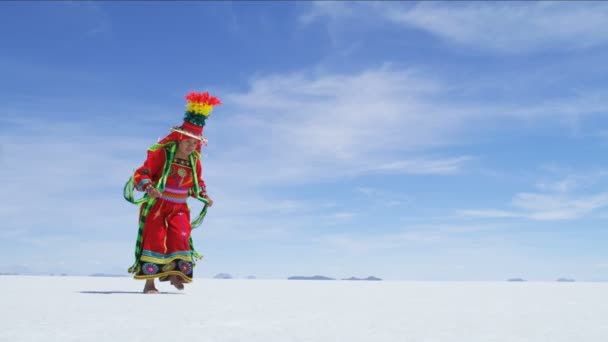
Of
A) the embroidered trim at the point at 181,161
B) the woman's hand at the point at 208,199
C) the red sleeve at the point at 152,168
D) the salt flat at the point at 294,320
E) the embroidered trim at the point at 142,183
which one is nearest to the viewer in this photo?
the salt flat at the point at 294,320

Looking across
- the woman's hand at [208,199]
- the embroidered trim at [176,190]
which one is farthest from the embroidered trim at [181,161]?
the woman's hand at [208,199]

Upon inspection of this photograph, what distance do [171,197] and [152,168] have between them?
0.48 m

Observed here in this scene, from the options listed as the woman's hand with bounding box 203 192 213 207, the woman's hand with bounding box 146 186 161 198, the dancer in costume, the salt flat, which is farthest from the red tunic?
the salt flat

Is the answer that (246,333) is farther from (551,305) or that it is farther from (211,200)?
(211,200)

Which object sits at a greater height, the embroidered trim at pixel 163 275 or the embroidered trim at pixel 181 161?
the embroidered trim at pixel 181 161

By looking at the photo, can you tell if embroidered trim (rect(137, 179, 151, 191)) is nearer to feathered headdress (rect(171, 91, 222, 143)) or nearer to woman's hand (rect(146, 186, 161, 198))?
woman's hand (rect(146, 186, 161, 198))

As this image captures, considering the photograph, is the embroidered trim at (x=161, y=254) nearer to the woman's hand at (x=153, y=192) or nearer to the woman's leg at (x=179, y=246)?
the woman's leg at (x=179, y=246)

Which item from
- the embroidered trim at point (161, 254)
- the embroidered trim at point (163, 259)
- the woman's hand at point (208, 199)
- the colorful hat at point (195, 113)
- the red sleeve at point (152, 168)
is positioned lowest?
the embroidered trim at point (163, 259)

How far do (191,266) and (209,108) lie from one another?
218cm

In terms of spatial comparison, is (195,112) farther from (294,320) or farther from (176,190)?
(294,320)

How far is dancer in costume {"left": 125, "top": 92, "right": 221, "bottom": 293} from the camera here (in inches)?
311

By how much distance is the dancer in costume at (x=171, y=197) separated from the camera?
7.91 meters

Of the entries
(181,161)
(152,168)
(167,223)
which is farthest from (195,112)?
(167,223)

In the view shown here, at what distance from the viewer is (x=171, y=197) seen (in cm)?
817
